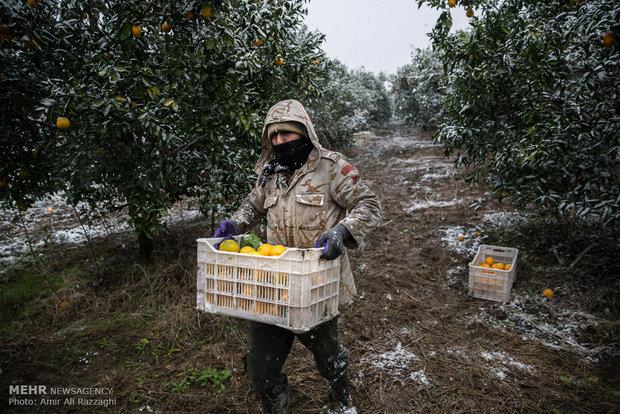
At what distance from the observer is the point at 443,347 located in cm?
395

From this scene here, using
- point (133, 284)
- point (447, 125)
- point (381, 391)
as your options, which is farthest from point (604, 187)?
point (133, 284)

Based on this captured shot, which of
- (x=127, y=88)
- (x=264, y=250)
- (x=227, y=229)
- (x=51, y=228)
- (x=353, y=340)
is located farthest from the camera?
(x=51, y=228)

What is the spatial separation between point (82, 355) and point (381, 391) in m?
2.94

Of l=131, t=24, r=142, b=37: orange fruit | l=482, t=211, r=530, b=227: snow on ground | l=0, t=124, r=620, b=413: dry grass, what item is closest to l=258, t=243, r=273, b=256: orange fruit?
l=0, t=124, r=620, b=413: dry grass

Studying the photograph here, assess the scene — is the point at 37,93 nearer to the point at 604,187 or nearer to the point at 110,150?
the point at 110,150

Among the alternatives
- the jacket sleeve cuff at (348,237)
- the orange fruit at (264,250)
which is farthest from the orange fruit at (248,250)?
the jacket sleeve cuff at (348,237)

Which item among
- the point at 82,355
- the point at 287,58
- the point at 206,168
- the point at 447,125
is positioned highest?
the point at 287,58

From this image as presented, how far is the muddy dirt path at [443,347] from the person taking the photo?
323 cm

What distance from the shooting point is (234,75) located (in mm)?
3814

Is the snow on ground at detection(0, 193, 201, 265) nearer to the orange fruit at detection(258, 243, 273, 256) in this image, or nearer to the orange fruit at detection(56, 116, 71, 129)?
the orange fruit at detection(56, 116, 71, 129)

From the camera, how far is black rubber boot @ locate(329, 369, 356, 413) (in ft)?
9.53

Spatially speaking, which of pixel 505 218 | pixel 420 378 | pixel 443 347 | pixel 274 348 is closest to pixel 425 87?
pixel 505 218

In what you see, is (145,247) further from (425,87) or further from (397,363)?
(425,87)

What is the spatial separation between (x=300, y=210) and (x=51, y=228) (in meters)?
7.51
